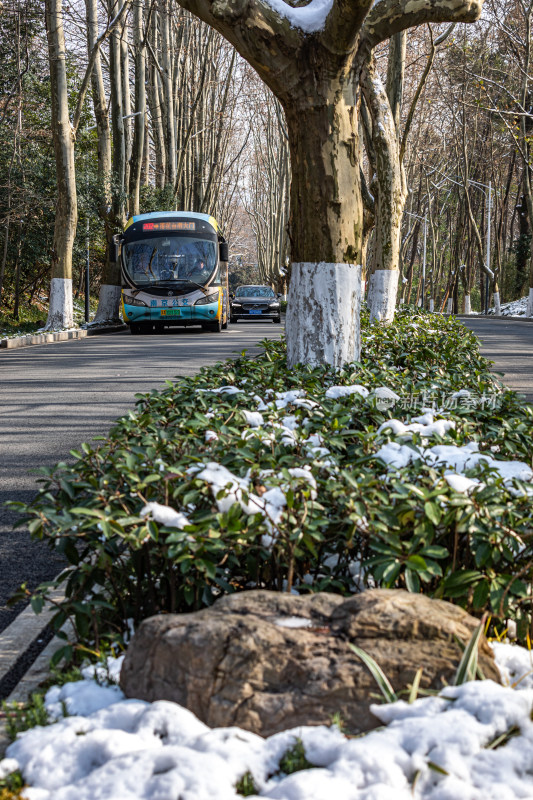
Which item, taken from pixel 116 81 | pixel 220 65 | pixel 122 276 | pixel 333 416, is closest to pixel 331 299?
pixel 333 416

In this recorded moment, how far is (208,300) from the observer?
24.9 metres

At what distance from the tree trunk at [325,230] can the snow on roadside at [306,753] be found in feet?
16.0

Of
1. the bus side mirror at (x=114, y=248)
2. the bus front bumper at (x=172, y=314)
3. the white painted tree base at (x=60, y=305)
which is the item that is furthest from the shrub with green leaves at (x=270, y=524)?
the bus side mirror at (x=114, y=248)

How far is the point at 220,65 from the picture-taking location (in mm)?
43438

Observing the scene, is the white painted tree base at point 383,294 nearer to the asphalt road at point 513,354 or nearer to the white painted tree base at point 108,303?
the asphalt road at point 513,354

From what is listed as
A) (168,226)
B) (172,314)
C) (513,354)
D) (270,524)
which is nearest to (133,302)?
(172,314)

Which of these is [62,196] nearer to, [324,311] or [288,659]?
[324,311]

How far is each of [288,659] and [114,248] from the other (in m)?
24.1

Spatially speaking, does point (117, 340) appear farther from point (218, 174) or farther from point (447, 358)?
point (218, 174)

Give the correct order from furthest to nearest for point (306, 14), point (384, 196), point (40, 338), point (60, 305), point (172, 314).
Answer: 1. point (172, 314)
2. point (60, 305)
3. point (40, 338)
4. point (384, 196)
5. point (306, 14)

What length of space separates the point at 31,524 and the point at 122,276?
22549mm

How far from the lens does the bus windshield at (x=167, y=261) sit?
979 inches

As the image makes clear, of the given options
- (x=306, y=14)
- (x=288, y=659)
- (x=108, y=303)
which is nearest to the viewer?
(x=288, y=659)

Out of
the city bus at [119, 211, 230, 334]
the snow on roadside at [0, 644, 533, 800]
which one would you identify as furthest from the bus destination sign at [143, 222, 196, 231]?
the snow on roadside at [0, 644, 533, 800]
